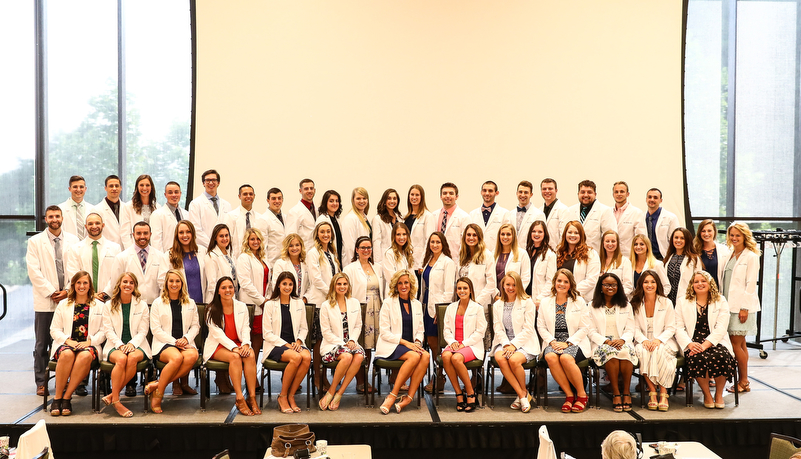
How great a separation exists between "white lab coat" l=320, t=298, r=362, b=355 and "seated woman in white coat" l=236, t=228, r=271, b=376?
0.60 meters

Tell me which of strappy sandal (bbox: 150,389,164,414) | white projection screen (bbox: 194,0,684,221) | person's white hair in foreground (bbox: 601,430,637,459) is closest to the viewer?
person's white hair in foreground (bbox: 601,430,637,459)

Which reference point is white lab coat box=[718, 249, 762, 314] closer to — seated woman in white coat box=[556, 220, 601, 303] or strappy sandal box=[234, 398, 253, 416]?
seated woman in white coat box=[556, 220, 601, 303]

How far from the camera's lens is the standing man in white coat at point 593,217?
5742 millimetres

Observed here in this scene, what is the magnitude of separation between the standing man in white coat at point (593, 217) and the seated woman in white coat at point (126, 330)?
3665 millimetres

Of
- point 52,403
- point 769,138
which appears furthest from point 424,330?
point 769,138

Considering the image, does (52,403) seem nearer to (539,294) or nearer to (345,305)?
(345,305)

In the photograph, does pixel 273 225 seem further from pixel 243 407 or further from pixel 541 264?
pixel 541 264

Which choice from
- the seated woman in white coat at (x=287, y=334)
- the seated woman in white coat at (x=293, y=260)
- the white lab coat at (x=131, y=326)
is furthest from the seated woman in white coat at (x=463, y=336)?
the white lab coat at (x=131, y=326)

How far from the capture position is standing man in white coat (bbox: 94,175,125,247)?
18.2ft

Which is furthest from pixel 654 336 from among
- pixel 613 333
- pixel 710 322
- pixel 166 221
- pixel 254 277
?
pixel 166 221

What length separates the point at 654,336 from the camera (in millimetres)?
4930

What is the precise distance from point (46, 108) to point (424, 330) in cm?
546

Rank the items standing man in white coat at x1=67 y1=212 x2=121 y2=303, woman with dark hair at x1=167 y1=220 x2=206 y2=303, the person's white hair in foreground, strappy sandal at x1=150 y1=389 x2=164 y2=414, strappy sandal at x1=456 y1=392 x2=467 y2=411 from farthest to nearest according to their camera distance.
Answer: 1. standing man in white coat at x1=67 y1=212 x2=121 y2=303
2. woman with dark hair at x1=167 y1=220 x2=206 y2=303
3. strappy sandal at x1=456 y1=392 x2=467 y2=411
4. strappy sandal at x1=150 y1=389 x2=164 y2=414
5. the person's white hair in foreground

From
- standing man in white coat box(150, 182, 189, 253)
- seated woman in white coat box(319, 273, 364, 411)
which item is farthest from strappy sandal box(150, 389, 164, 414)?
standing man in white coat box(150, 182, 189, 253)
